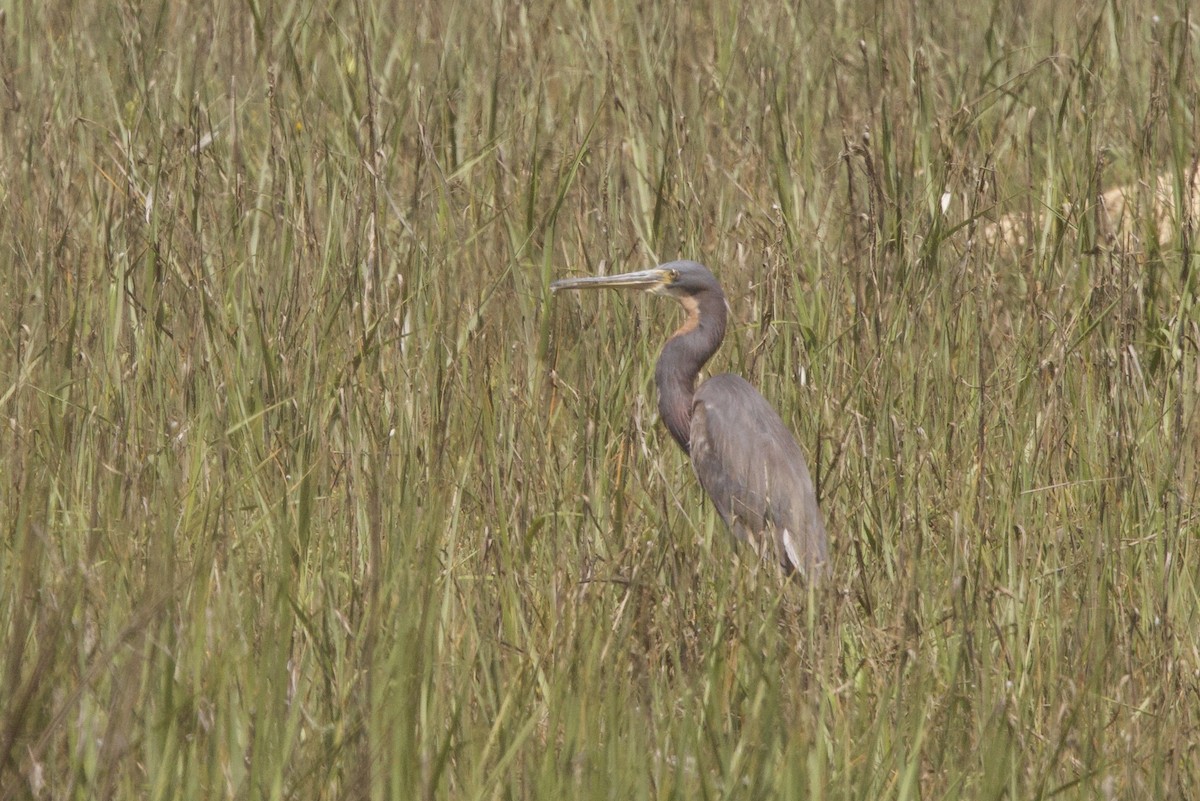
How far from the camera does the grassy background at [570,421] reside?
1721mm

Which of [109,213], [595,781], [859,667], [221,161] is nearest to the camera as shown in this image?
[595,781]

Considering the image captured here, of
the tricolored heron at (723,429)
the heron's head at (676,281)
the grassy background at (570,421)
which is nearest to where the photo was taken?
the grassy background at (570,421)

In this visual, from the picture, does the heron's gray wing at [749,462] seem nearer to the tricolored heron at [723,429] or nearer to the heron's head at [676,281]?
the tricolored heron at [723,429]

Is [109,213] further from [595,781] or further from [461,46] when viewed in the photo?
[595,781]

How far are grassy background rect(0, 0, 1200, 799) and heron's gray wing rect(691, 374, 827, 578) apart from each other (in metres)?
0.08

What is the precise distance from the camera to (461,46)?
407 centimetres

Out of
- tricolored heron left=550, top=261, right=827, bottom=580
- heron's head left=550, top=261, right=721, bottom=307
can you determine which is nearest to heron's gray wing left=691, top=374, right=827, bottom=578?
tricolored heron left=550, top=261, right=827, bottom=580

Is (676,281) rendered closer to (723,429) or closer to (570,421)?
(723,429)

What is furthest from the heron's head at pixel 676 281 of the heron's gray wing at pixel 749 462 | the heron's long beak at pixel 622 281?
the heron's gray wing at pixel 749 462

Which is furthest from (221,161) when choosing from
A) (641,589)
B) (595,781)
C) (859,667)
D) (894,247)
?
(595,781)

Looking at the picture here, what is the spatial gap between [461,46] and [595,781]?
2.84 metres

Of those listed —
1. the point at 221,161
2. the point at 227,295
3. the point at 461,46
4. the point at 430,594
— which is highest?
the point at 461,46

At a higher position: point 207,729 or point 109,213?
point 109,213

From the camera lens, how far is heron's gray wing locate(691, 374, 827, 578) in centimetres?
299
